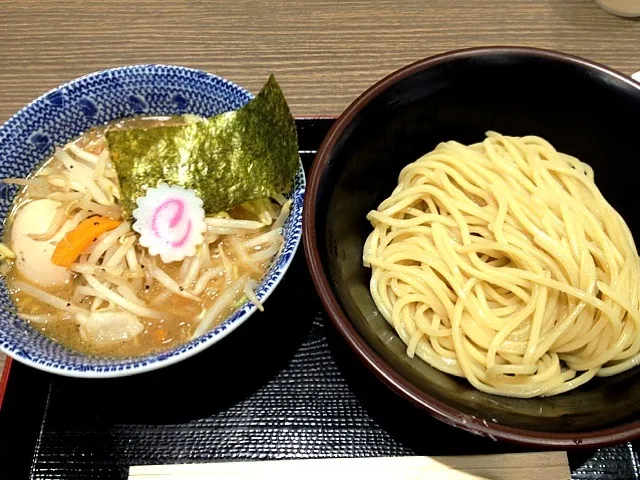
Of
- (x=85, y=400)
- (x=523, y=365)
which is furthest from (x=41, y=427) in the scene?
(x=523, y=365)

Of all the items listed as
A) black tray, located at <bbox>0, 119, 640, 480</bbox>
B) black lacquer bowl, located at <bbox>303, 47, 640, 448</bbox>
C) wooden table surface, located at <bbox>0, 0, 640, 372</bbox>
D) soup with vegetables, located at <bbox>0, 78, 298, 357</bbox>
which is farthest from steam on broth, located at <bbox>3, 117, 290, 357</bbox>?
wooden table surface, located at <bbox>0, 0, 640, 372</bbox>

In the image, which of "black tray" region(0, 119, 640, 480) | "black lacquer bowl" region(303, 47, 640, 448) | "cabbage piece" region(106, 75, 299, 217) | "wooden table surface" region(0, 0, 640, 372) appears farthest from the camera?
"wooden table surface" region(0, 0, 640, 372)

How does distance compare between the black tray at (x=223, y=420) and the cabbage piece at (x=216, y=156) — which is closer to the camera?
the black tray at (x=223, y=420)

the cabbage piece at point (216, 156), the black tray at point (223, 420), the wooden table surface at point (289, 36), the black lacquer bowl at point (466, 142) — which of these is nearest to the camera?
the black lacquer bowl at point (466, 142)

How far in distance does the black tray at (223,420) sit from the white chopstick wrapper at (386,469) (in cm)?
14

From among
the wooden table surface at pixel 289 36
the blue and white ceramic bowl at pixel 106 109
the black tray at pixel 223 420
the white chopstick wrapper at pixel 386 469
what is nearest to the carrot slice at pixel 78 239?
the blue and white ceramic bowl at pixel 106 109

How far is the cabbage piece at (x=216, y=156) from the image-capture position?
1.62 metres

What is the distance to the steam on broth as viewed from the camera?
1.53m

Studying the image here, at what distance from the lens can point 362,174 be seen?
1589 mm

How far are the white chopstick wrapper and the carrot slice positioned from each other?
62 cm

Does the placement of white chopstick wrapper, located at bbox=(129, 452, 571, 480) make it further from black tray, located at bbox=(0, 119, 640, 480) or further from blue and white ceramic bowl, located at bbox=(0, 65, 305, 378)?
blue and white ceramic bowl, located at bbox=(0, 65, 305, 378)

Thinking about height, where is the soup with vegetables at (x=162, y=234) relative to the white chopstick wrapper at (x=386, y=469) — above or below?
above

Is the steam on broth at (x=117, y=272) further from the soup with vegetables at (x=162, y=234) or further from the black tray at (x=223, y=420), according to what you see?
the black tray at (x=223, y=420)

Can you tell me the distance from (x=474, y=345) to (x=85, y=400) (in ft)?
3.55
